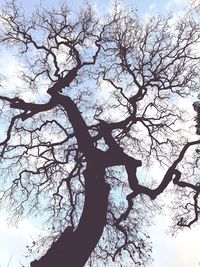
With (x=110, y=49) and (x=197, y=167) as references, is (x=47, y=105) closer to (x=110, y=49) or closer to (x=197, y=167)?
(x=110, y=49)

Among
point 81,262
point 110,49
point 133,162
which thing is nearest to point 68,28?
point 110,49

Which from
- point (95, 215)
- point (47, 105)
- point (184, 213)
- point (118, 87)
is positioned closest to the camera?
point (95, 215)

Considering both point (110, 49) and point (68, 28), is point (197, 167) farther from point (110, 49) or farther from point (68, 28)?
point (68, 28)

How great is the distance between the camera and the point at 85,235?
9656 mm

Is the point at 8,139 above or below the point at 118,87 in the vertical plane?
below

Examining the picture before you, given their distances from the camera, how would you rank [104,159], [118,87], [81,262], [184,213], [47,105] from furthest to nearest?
[118,87], [184,213], [47,105], [104,159], [81,262]

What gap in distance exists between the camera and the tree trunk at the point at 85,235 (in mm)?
9219

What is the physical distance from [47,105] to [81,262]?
5719 millimetres

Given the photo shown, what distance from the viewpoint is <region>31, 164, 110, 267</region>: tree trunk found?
A: 9.22 meters

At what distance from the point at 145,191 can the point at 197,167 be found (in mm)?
4829

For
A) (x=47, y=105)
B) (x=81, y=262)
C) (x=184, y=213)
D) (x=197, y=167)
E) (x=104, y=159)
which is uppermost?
(x=197, y=167)

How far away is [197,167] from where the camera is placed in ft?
52.5

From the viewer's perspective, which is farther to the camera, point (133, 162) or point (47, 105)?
point (47, 105)

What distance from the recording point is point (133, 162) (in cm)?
1166
